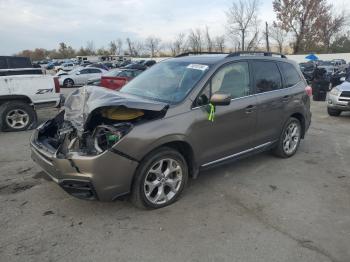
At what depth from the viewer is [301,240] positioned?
3.37 meters

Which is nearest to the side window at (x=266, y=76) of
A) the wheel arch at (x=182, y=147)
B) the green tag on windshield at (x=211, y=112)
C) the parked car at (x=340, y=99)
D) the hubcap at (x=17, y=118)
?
the green tag on windshield at (x=211, y=112)

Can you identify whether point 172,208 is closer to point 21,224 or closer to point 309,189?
point 21,224

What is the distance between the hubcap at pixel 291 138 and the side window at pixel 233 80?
149cm

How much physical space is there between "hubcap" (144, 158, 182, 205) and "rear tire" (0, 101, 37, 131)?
5.77 metres

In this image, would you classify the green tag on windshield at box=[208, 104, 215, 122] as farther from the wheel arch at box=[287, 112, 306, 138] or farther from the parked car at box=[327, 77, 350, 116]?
the parked car at box=[327, 77, 350, 116]

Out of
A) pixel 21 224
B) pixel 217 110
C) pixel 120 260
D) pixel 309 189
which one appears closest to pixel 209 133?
pixel 217 110

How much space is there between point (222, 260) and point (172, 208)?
1120 millimetres

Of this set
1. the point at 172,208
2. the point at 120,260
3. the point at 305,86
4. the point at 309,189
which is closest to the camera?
the point at 120,260

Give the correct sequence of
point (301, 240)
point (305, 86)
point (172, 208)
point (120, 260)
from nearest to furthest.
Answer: point (120, 260) → point (301, 240) → point (172, 208) → point (305, 86)

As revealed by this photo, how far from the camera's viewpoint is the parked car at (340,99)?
981 centimetres

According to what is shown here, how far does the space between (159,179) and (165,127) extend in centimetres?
63

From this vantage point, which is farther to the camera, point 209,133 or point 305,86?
point 305,86

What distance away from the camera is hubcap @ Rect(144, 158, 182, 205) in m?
3.89

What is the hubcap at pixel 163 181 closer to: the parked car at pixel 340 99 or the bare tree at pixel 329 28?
the parked car at pixel 340 99
